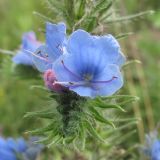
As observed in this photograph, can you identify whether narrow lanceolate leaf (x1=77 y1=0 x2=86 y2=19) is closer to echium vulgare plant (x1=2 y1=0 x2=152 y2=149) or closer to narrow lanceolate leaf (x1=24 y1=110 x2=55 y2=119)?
echium vulgare plant (x1=2 y1=0 x2=152 y2=149)

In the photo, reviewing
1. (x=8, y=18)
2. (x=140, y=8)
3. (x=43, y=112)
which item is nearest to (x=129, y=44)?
(x=140, y=8)

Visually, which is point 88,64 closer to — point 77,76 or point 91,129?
point 77,76

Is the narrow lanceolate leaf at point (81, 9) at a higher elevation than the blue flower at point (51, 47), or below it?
higher

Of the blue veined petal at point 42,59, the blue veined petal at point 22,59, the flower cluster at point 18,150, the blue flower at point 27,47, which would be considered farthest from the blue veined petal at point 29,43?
the blue veined petal at point 42,59

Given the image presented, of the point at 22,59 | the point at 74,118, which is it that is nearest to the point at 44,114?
the point at 74,118

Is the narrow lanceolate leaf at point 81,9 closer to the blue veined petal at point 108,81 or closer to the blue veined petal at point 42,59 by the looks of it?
the blue veined petal at point 42,59

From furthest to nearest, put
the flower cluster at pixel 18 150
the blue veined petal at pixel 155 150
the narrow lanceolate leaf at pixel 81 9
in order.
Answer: the flower cluster at pixel 18 150 < the blue veined petal at pixel 155 150 < the narrow lanceolate leaf at pixel 81 9
